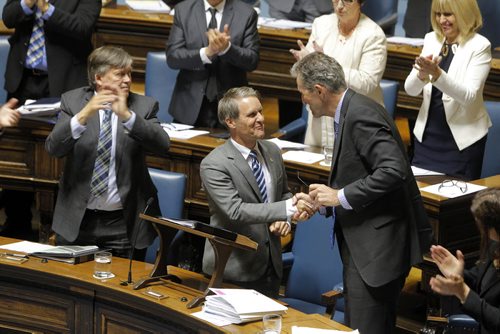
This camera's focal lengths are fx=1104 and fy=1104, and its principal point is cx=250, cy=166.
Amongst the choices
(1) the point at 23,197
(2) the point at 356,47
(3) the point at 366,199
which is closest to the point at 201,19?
(2) the point at 356,47

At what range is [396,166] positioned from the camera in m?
4.31

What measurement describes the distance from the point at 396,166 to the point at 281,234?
2.41 ft

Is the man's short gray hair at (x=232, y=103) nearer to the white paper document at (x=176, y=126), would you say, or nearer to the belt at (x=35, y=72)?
the white paper document at (x=176, y=126)

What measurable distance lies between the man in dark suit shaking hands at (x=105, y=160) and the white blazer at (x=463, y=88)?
5.17 feet

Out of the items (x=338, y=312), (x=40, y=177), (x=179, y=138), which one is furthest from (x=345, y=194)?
(x=40, y=177)

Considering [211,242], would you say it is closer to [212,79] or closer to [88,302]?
[88,302]

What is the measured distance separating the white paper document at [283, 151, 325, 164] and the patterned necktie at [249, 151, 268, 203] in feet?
3.70

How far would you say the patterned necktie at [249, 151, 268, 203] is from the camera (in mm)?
4918

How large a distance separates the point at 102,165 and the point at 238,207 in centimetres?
76

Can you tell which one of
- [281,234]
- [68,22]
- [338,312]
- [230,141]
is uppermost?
[68,22]

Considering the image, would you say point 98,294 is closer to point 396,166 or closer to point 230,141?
point 230,141

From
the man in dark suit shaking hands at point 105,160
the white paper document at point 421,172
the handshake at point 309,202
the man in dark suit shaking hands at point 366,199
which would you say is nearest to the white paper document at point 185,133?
the man in dark suit shaking hands at point 105,160

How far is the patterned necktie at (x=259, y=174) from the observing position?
4918 mm

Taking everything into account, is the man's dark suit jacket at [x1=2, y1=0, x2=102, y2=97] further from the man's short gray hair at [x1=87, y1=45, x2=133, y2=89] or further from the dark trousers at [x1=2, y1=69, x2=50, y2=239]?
the man's short gray hair at [x1=87, y1=45, x2=133, y2=89]
